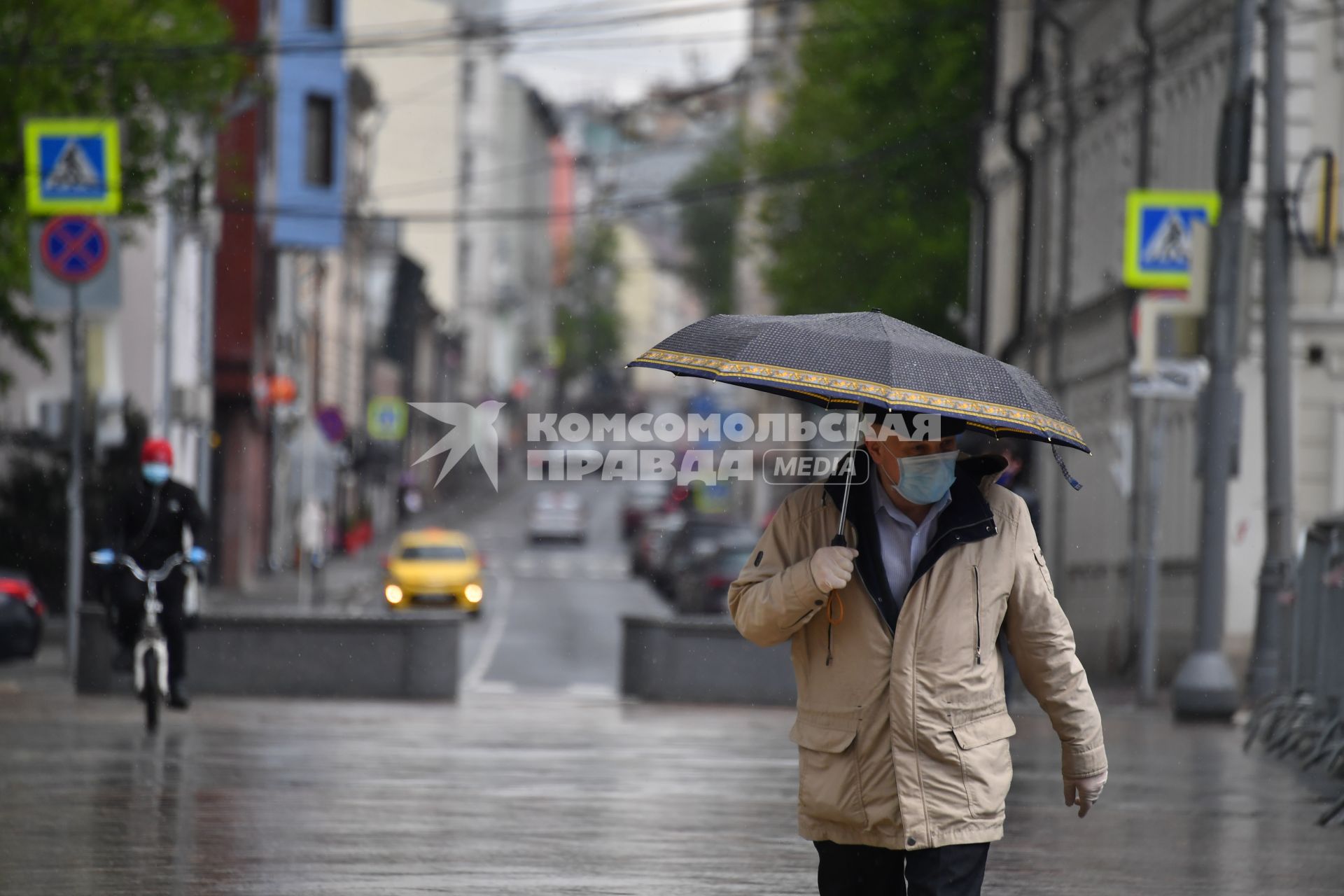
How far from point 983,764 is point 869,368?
104 centimetres

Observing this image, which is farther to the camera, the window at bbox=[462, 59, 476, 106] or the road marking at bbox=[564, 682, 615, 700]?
the window at bbox=[462, 59, 476, 106]

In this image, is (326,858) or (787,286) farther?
(787,286)

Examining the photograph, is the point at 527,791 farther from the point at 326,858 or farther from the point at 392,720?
the point at 392,720

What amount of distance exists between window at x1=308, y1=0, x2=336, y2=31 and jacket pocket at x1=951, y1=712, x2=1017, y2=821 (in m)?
54.9

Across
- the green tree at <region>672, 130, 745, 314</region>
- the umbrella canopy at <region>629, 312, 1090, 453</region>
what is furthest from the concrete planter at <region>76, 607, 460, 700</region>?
the green tree at <region>672, 130, 745, 314</region>

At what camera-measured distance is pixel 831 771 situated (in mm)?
5895

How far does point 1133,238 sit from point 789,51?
8949 centimetres

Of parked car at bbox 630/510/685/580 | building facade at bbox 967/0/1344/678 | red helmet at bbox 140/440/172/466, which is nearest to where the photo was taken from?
red helmet at bbox 140/440/172/466

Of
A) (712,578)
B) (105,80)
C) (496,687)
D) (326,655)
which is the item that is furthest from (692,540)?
(326,655)

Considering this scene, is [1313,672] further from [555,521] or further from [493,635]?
[555,521]

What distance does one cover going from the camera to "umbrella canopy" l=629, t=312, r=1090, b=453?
6.01 m

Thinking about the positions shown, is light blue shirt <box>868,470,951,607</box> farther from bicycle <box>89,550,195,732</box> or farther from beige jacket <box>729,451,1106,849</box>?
bicycle <box>89,550,195,732</box>

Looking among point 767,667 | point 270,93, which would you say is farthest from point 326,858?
point 270,93

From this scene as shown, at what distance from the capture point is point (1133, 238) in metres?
22.5
